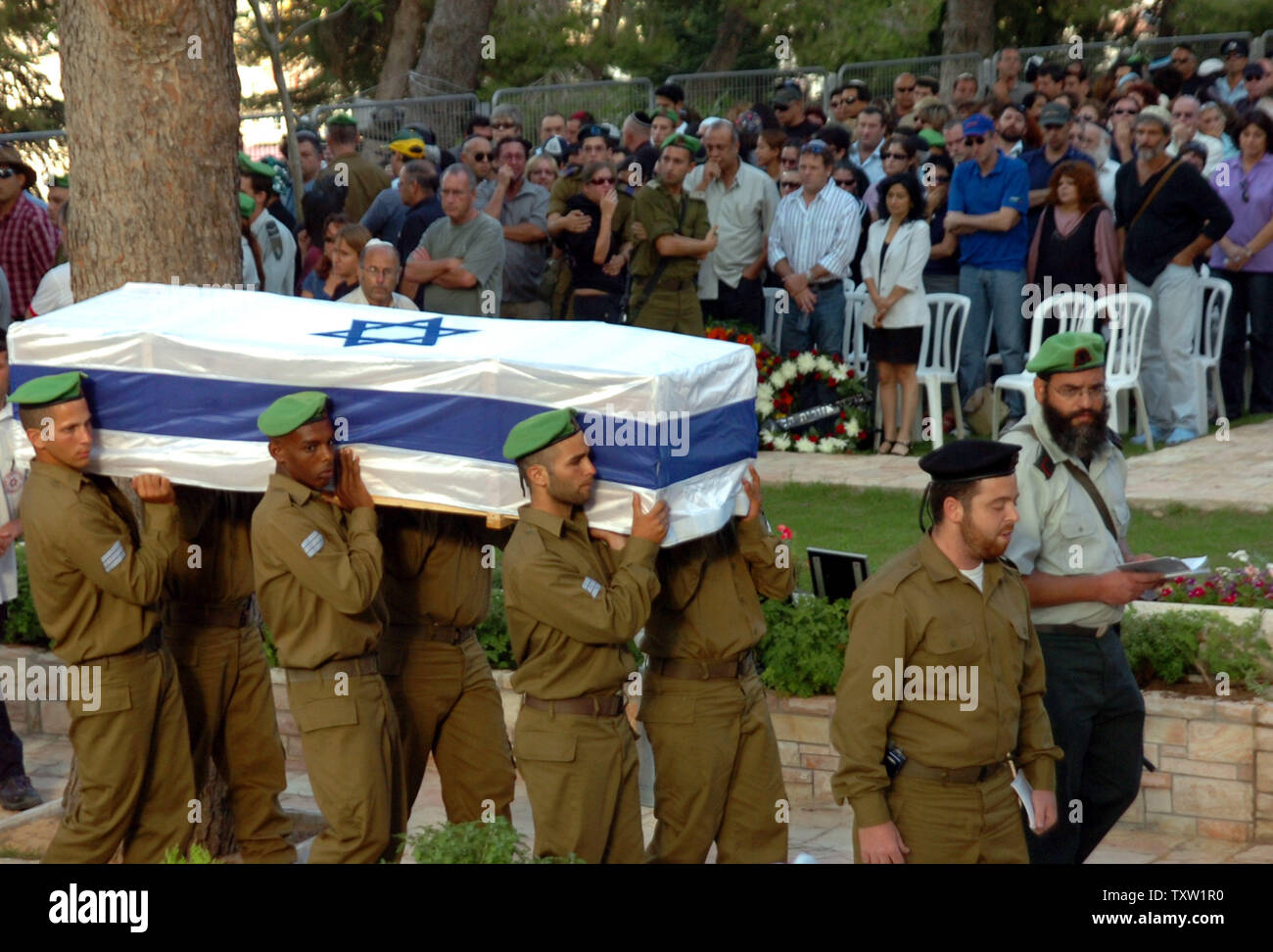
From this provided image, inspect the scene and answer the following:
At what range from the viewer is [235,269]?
700 cm

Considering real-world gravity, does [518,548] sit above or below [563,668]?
above

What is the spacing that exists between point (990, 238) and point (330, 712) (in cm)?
694

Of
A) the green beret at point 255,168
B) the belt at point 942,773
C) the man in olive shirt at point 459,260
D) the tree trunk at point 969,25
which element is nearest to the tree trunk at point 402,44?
the tree trunk at point 969,25

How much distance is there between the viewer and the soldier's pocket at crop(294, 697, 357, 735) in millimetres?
5699

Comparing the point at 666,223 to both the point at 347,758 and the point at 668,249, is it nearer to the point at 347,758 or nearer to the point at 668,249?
the point at 668,249

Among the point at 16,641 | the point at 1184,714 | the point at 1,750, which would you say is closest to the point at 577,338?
the point at 1184,714

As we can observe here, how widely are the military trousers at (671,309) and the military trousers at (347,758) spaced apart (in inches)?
228

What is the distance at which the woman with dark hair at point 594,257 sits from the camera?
39.2 ft

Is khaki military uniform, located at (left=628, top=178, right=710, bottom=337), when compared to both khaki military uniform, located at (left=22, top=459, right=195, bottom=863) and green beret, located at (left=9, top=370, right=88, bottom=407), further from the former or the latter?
green beret, located at (left=9, top=370, right=88, bottom=407)

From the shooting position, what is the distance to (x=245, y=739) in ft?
21.3

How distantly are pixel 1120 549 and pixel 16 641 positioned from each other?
5553mm

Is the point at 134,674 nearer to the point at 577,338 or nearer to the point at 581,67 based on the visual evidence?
the point at 577,338

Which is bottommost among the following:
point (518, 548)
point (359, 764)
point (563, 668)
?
point (359, 764)

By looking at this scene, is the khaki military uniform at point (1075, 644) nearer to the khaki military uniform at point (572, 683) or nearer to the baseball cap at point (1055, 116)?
the khaki military uniform at point (572, 683)
